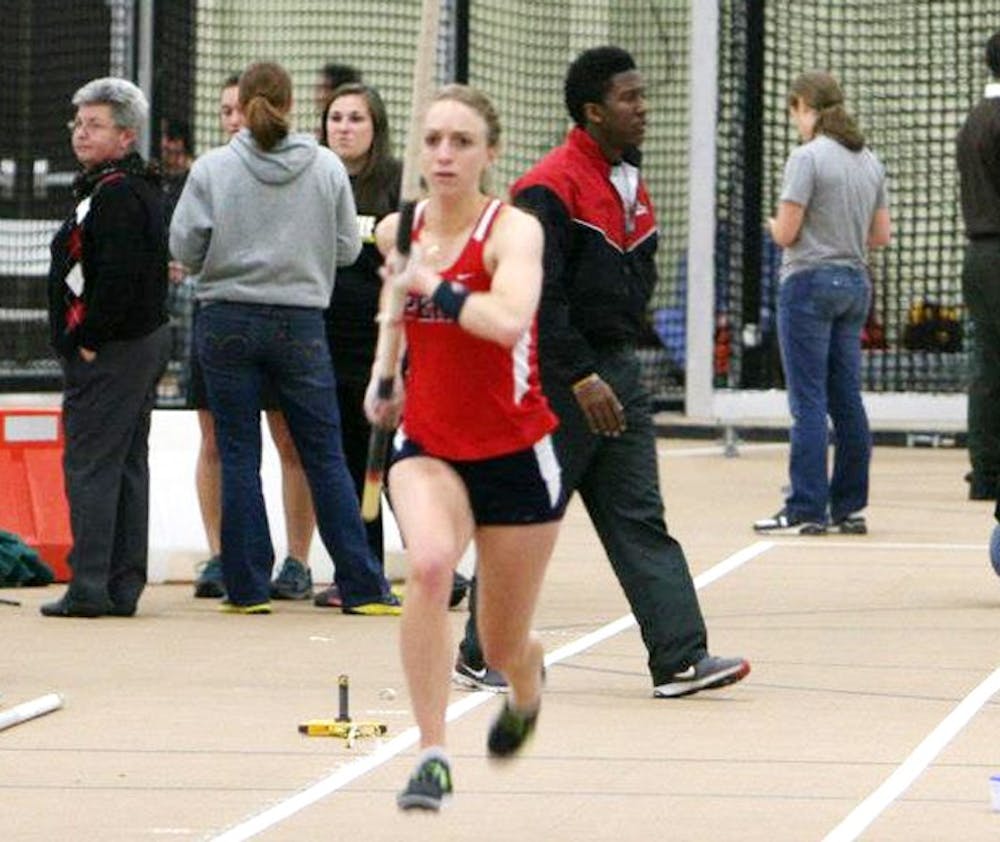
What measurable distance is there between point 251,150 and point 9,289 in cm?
914

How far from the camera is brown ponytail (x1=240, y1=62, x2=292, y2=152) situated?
11742 millimetres

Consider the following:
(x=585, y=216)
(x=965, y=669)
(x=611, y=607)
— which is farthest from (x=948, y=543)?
(x=585, y=216)

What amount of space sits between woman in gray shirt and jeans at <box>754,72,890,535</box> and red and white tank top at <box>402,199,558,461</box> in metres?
7.32

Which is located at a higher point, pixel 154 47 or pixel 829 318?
pixel 154 47

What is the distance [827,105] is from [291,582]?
12.9 feet

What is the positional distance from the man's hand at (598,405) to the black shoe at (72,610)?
305cm

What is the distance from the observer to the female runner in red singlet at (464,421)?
7418 millimetres

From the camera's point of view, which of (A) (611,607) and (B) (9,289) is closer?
(A) (611,607)

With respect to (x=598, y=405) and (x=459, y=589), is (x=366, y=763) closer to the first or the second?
(x=598, y=405)

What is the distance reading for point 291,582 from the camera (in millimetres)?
12453

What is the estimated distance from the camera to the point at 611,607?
483 inches

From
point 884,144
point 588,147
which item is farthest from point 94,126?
point 884,144

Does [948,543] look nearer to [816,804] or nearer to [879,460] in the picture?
[879,460]

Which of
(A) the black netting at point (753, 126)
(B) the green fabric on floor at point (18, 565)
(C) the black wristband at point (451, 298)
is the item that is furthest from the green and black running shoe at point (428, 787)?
(A) the black netting at point (753, 126)
